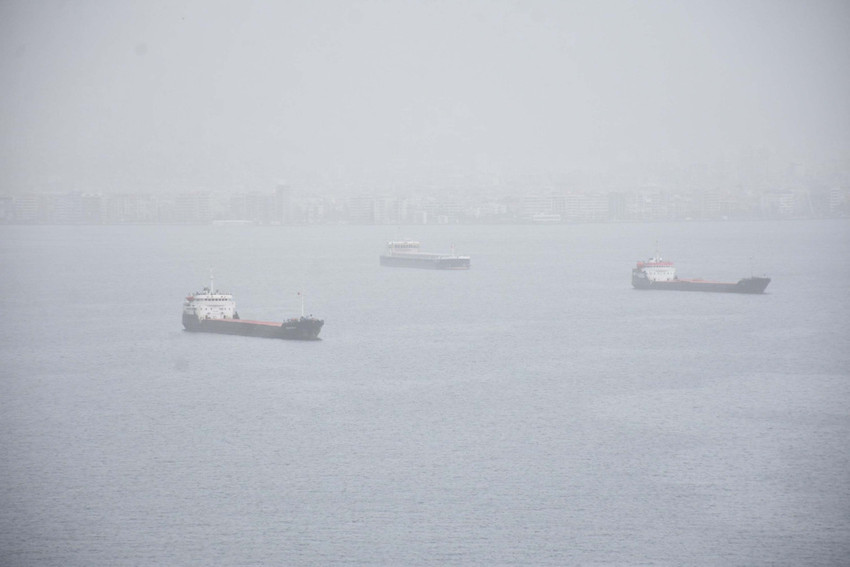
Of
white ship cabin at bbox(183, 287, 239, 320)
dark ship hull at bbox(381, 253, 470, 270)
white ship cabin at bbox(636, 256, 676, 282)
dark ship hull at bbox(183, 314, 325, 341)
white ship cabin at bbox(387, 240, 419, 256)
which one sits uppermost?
white ship cabin at bbox(183, 287, 239, 320)

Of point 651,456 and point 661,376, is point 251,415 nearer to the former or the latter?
point 651,456

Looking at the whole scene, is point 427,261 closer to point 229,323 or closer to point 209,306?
point 209,306

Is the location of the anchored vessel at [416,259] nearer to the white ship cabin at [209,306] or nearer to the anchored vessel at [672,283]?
the anchored vessel at [672,283]

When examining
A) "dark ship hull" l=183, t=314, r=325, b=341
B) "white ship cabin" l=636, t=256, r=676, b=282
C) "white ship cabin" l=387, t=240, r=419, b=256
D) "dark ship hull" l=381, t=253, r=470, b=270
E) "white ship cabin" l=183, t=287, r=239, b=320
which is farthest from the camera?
"white ship cabin" l=387, t=240, r=419, b=256

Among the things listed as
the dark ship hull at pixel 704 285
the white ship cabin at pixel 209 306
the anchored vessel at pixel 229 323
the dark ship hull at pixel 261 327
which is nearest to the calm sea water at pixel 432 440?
the dark ship hull at pixel 261 327

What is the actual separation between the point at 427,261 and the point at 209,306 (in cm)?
7417

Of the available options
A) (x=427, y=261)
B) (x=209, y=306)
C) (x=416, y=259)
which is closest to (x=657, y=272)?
(x=427, y=261)

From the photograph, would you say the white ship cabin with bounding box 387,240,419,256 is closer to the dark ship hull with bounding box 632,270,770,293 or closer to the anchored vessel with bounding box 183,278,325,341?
the dark ship hull with bounding box 632,270,770,293

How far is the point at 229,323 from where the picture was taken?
76.2 metres

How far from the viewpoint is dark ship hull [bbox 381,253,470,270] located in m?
146

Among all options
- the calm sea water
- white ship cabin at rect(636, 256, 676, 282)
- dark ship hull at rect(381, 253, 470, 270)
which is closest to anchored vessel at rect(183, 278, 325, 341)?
the calm sea water

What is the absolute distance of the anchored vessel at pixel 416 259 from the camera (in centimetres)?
14638

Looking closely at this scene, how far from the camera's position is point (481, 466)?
132 ft

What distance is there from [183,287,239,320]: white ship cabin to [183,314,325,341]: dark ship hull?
68 cm
